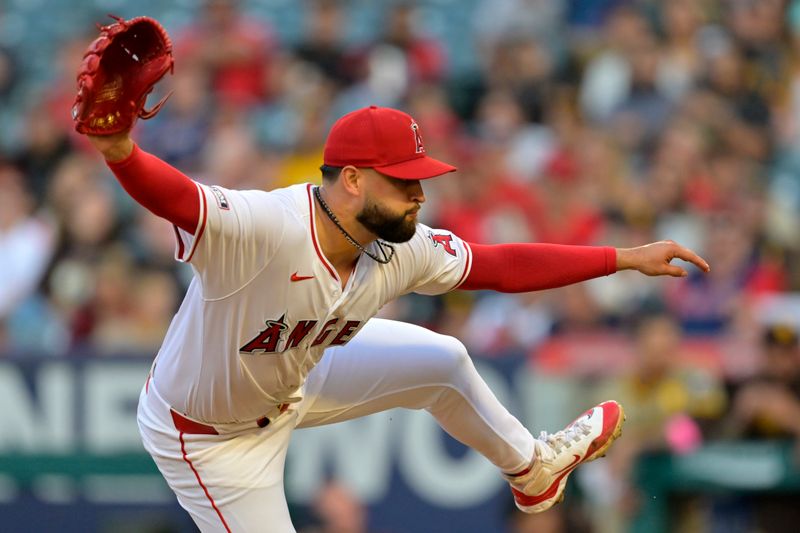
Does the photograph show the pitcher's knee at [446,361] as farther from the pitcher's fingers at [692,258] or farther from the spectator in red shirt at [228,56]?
the spectator in red shirt at [228,56]

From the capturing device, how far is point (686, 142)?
10.5 m

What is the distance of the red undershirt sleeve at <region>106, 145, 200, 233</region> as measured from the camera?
4.23 m

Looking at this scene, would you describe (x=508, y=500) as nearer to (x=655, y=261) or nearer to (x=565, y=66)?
(x=655, y=261)

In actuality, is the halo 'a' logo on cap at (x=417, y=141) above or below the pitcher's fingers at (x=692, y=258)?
above

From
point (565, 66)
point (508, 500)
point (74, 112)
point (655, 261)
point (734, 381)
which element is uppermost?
point (74, 112)

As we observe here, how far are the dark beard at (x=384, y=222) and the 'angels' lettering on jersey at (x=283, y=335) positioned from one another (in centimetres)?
39

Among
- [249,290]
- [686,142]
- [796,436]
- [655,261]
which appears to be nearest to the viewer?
[249,290]

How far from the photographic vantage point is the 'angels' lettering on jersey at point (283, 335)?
4891 mm

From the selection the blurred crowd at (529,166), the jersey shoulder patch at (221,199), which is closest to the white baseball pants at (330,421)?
the jersey shoulder patch at (221,199)

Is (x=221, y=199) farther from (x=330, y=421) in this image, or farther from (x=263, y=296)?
(x=330, y=421)

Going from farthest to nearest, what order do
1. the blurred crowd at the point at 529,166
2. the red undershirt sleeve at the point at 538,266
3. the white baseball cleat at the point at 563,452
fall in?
the blurred crowd at the point at 529,166 < the white baseball cleat at the point at 563,452 < the red undershirt sleeve at the point at 538,266

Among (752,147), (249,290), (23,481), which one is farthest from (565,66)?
(249,290)

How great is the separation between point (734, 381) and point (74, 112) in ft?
16.3

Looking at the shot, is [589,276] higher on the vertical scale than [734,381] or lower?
higher
